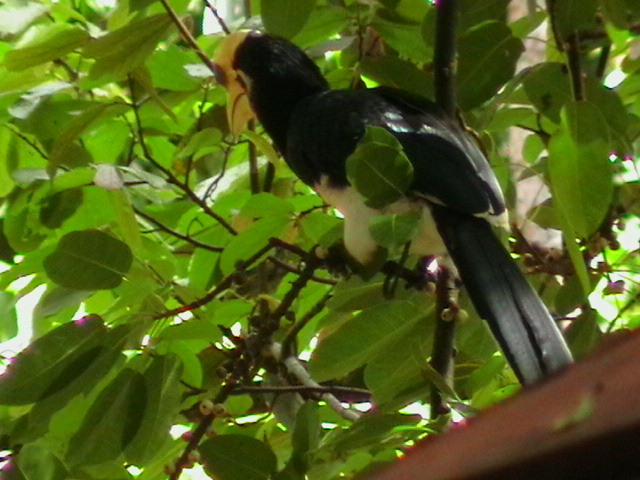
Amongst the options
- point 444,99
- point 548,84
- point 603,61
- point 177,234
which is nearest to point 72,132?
point 177,234

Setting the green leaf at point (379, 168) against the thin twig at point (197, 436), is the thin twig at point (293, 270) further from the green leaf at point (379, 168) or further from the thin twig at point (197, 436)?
the green leaf at point (379, 168)

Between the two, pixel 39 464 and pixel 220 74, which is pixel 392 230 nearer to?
pixel 39 464

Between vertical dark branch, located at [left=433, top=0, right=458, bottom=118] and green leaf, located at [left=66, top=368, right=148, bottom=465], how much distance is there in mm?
435

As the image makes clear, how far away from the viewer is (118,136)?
1.25 m

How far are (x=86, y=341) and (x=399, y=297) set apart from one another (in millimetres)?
336

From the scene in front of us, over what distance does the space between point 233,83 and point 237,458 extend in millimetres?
606

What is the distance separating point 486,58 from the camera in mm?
1005

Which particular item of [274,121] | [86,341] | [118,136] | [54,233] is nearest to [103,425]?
[86,341]

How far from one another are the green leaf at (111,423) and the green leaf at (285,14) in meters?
0.38

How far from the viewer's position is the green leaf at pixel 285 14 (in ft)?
3.04

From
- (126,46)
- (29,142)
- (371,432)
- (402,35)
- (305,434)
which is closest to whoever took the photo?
(371,432)

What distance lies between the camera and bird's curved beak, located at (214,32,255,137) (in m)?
1.30

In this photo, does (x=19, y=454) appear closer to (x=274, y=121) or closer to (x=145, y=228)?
(x=145, y=228)

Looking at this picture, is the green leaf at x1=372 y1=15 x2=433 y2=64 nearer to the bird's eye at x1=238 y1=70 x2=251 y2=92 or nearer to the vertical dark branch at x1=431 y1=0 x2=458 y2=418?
the vertical dark branch at x1=431 y1=0 x2=458 y2=418
